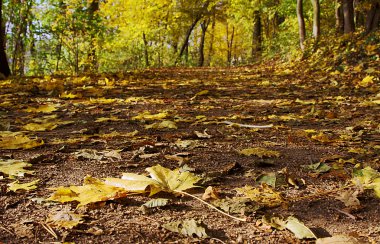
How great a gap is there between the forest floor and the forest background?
16.6ft

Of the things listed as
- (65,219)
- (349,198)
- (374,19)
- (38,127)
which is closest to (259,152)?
(349,198)

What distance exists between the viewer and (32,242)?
3.62ft

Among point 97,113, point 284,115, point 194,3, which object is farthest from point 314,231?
point 194,3

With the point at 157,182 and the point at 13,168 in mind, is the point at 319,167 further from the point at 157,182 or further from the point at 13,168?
the point at 13,168

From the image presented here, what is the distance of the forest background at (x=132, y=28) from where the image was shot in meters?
9.34

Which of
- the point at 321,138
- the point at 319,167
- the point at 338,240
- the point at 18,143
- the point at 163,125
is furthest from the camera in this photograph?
the point at 163,125

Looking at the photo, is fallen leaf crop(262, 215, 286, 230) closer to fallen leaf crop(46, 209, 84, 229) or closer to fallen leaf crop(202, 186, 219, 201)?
fallen leaf crop(202, 186, 219, 201)

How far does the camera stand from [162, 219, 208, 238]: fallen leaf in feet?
3.87

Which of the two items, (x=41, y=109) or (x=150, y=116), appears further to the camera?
(x=41, y=109)

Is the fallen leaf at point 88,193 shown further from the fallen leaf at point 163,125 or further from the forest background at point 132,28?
the forest background at point 132,28

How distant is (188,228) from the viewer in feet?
3.97

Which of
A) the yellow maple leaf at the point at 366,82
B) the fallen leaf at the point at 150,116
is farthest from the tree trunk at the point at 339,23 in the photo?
the fallen leaf at the point at 150,116

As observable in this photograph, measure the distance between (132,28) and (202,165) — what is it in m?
15.2

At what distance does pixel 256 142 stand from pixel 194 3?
755 inches
